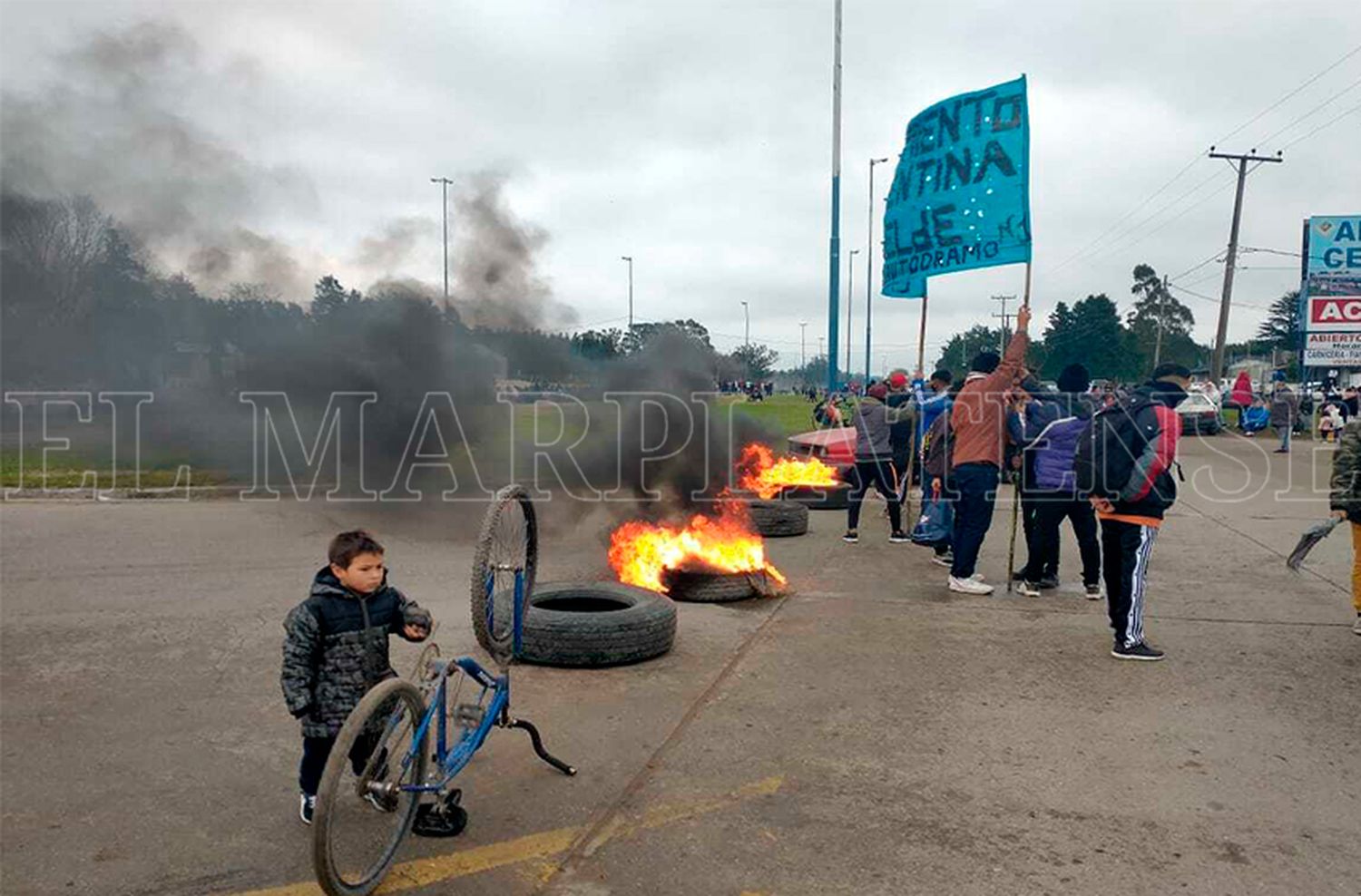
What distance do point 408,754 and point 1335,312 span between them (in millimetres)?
27167

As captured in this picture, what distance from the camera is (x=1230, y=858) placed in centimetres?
318

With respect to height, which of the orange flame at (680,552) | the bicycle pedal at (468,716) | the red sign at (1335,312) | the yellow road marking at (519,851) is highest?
the red sign at (1335,312)

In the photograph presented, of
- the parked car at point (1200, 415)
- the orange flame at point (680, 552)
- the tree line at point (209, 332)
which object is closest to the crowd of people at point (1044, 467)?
the orange flame at point (680, 552)

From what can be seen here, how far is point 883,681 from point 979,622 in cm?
163

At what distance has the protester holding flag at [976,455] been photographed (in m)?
6.92

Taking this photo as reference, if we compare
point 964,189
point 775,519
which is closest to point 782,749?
point 775,519

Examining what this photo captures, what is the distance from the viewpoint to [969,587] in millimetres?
7164

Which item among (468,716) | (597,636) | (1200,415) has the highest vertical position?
(1200,415)

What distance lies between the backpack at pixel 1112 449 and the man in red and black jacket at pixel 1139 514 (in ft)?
0.05

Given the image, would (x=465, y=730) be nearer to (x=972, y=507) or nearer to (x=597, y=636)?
(x=597, y=636)

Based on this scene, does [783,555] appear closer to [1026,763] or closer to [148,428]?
[1026,763]

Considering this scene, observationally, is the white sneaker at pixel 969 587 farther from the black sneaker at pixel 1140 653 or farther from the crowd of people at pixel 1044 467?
the black sneaker at pixel 1140 653

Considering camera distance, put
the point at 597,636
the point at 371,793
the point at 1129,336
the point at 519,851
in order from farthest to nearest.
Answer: the point at 1129,336 < the point at 597,636 < the point at 519,851 < the point at 371,793

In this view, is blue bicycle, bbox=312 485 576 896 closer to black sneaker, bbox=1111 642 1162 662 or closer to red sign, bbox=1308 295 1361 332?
black sneaker, bbox=1111 642 1162 662
